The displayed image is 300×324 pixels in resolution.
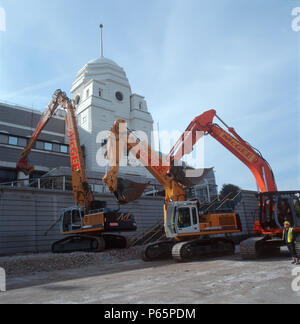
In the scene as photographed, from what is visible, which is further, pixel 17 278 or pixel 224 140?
pixel 224 140

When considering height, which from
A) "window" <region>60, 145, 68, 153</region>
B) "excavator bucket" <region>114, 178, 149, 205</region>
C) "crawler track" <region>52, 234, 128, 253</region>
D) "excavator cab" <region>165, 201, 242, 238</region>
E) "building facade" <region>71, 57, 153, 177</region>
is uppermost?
"building facade" <region>71, 57, 153, 177</region>

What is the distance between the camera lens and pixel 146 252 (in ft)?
45.6

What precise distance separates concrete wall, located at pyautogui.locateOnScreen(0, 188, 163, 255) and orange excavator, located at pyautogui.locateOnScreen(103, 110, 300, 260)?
9014 mm

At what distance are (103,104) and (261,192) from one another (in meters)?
32.7

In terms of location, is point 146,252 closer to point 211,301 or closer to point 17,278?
point 17,278

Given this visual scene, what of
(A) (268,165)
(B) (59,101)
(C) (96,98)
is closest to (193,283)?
(A) (268,165)

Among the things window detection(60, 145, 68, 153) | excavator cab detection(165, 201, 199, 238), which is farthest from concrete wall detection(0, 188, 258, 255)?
window detection(60, 145, 68, 153)

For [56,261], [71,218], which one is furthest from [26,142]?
[56,261]

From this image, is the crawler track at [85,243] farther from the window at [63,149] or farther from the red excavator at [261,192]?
the window at [63,149]

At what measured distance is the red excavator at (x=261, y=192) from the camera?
12414 millimetres

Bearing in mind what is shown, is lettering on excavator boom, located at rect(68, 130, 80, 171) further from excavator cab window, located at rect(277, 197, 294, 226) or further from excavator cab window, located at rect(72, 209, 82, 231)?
excavator cab window, located at rect(277, 197, 294, 226)

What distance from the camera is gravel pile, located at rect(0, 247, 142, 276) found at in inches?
483

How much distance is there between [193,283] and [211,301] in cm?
206
